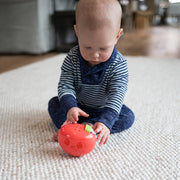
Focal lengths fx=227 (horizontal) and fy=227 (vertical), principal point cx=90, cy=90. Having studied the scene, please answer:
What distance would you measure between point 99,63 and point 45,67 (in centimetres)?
86

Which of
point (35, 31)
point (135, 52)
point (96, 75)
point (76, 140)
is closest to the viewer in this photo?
point (76, 140)

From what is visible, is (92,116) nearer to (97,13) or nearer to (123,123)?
(123,123)

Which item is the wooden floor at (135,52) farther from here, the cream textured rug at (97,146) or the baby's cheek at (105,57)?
the baby's cheek at (105,57)

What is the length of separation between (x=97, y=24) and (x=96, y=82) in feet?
0.49

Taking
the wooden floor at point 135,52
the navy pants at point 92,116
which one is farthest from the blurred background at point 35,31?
the navy pants at point 92,116

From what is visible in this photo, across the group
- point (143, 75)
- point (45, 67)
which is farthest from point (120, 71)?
point (45, 67)

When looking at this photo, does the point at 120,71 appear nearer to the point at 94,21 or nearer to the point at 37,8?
the point at 94,21

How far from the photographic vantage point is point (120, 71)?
0.55m

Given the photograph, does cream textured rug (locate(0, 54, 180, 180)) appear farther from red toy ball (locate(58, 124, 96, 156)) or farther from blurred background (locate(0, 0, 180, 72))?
blurred background (locate(0, 0, 180, 72))

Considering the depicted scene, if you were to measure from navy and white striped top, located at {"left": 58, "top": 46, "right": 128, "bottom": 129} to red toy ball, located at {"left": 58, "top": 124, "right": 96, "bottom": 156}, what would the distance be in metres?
0.07

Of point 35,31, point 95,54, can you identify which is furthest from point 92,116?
point 35,31

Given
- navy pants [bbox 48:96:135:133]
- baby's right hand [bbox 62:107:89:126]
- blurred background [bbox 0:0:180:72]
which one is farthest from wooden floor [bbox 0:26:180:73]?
baby's right hand [bbox 62:107:89:126]

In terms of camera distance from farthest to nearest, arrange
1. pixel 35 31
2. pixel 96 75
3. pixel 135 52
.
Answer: pixel 135 52 < pixel 35 31 < pixel 96 75

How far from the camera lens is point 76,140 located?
0.45 m
